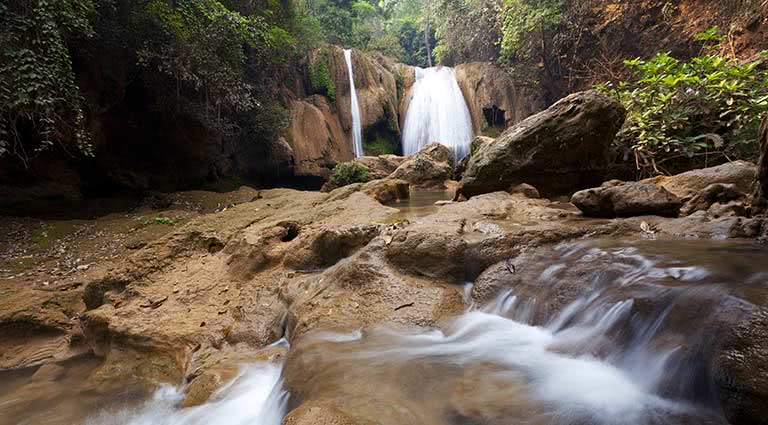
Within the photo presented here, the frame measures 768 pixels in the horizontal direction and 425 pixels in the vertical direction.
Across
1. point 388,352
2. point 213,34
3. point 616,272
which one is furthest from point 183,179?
point 616,272

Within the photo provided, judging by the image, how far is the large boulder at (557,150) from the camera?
6.30m

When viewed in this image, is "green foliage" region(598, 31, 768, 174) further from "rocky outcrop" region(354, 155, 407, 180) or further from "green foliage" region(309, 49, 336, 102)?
"green foliage" region(309, 49, 336, 102)

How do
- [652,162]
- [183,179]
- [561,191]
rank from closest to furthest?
1. [652,162]
2. [561,191]
3. [183,179]

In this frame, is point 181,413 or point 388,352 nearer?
point 388,352

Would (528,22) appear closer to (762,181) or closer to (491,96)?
(491,96)

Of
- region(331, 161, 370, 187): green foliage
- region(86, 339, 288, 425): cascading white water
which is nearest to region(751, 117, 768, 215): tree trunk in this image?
region(86, 339, 288, 425): cascading white water

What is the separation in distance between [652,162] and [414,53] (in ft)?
101

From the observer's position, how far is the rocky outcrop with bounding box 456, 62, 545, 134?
19750mm

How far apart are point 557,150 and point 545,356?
200 inches

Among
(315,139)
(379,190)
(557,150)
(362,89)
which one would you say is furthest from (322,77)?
(557,150)

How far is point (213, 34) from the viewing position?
30.6 ft

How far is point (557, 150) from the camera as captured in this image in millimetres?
6555

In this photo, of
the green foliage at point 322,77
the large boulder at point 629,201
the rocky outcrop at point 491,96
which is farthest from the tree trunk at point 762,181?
the green foliage at point 322,77

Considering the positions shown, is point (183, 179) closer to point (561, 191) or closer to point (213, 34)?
point (213, 34)
